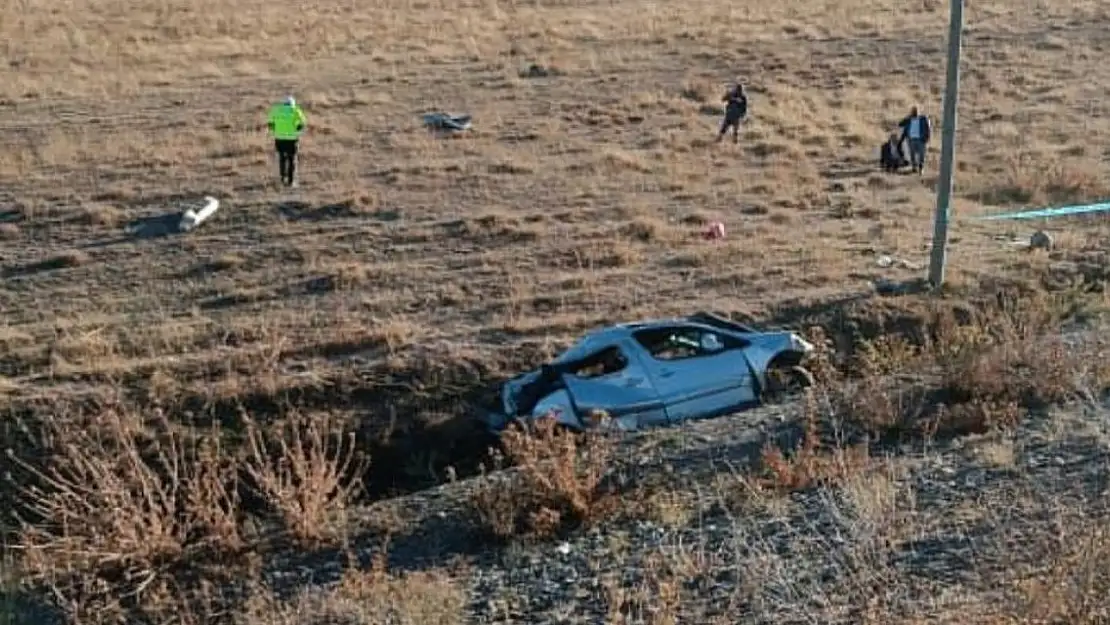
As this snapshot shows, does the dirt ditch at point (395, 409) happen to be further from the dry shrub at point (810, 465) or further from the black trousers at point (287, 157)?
the black trousers at point (287, 157)

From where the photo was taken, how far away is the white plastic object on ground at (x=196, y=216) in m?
21.3

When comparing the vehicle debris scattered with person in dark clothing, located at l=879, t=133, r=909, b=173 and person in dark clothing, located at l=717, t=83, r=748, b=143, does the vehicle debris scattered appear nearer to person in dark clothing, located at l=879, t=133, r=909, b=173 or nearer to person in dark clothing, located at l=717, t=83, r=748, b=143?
person in dark clothing, located at l=717, t=83, r=748, b=143

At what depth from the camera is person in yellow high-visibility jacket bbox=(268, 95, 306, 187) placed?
23016 mm

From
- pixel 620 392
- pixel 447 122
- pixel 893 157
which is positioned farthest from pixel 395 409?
pixel 447 122

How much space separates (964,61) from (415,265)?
2280cm

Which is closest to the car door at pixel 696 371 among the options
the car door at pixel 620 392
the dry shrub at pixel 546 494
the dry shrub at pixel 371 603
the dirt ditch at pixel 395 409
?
the car door at pixel 620 392

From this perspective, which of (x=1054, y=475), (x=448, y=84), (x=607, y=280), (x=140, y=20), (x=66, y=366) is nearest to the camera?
(x=1054, y=475)

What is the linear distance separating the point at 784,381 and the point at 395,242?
815 centimetres

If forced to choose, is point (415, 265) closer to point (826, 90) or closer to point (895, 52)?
point (826, 90)

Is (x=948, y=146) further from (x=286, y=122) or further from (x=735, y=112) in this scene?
(x=286, y=122)

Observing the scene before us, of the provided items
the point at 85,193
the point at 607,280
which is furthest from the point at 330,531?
the point at 85,193

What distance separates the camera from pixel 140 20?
41.2m

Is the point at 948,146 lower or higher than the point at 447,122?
higher

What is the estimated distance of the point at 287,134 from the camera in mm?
23312
